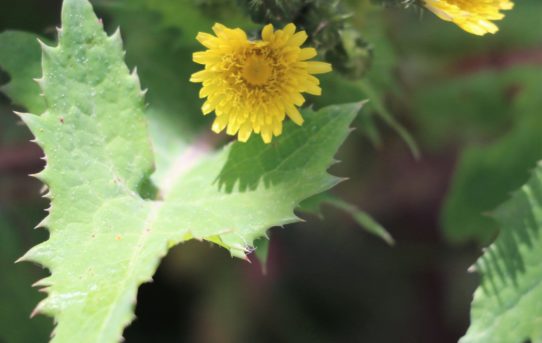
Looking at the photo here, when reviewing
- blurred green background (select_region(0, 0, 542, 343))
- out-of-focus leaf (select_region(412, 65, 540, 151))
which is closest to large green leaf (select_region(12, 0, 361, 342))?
blurred green background (select_region(0, 0, 542, 343))

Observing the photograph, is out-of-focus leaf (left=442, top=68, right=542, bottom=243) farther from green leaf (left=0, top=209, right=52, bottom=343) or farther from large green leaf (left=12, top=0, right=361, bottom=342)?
green leaf (left=0, top=209, right=52, bottom=343)

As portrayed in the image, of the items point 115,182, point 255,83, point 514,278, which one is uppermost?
point 255,83

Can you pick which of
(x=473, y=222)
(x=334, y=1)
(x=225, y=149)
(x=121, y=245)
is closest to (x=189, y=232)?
(x=121, y=245)

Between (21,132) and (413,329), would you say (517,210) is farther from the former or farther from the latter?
(21,132)

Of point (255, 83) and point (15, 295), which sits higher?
point (255, 83)

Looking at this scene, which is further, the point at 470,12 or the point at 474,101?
the point at 474,101

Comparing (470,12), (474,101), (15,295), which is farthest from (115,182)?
(474,101)

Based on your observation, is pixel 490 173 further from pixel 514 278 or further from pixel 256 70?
pixel 256 70

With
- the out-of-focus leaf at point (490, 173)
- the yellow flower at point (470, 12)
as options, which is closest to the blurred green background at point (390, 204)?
the out-of-focus leaf at point (490, 173)
